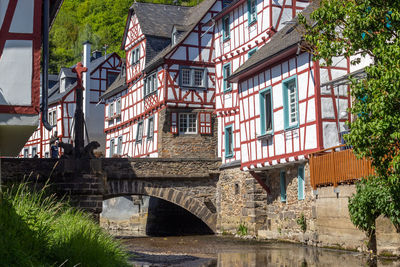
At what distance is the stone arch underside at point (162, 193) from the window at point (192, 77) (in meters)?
7.51

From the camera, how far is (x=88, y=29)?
76562 mm

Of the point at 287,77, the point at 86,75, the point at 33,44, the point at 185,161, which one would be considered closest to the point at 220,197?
the point at 185,161

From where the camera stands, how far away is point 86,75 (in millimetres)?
43906

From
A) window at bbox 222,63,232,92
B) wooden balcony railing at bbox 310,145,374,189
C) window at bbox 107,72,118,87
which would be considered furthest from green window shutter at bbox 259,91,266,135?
window at bbox 107,72,118,87

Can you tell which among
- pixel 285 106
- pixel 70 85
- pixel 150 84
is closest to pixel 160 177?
pixel 285 106

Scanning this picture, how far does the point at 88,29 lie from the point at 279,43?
2307 inches

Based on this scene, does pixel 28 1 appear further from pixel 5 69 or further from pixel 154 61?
pixel 154 61

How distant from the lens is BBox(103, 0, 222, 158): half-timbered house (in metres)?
30.8

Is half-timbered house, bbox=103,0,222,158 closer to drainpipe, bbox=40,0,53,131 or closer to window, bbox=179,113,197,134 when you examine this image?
window, bbox=179,113,197,134

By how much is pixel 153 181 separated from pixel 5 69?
54.0 feet

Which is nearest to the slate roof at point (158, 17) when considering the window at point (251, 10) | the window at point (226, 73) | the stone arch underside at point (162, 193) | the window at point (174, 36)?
the window at point (174, 36)

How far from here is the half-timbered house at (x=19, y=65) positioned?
8820mm

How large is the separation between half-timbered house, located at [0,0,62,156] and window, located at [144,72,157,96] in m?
23.1

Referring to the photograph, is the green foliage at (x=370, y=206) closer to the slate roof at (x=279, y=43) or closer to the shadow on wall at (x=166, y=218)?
the slate roof at (x=279, y=43)
